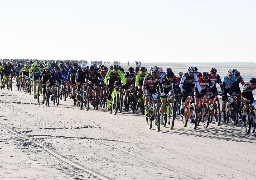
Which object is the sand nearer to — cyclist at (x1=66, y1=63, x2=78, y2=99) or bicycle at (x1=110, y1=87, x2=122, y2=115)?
bicycle at (x1=110, y1=87, x2=122, y2=115)

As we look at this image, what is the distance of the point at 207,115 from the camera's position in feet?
50.7

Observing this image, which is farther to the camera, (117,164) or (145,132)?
(145,132)

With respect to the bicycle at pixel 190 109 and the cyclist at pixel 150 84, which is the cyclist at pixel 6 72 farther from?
the bicycle at pixel 190 109

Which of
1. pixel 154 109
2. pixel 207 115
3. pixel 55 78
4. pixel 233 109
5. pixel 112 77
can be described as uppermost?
pixel 112 77

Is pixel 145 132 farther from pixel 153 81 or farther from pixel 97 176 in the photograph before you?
pixel 97 176

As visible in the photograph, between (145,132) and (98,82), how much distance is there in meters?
8.38

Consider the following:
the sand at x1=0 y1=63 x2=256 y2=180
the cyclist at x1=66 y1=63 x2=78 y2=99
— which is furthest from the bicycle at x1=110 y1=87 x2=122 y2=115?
the cyclist at x1=66 y1=63 x2=78 y2=99

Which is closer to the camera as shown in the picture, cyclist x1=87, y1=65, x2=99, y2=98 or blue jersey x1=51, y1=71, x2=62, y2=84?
cyclist x1=87, y1=65, x2=99, y2=98

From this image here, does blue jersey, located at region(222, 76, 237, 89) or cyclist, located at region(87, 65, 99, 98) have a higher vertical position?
blue jersey, located at region(222, 76, 237, 89)

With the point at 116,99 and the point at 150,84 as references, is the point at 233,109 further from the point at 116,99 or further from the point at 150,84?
the point at 116,99

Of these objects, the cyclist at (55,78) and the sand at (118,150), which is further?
the cyclist at (55,78)

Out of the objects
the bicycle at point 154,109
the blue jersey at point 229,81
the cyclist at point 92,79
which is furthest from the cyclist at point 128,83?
the blue jersey at point 229,81

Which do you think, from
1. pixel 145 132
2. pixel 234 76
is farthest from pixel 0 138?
pixel 234 76

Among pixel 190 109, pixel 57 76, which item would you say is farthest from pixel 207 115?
pixel 57 76
